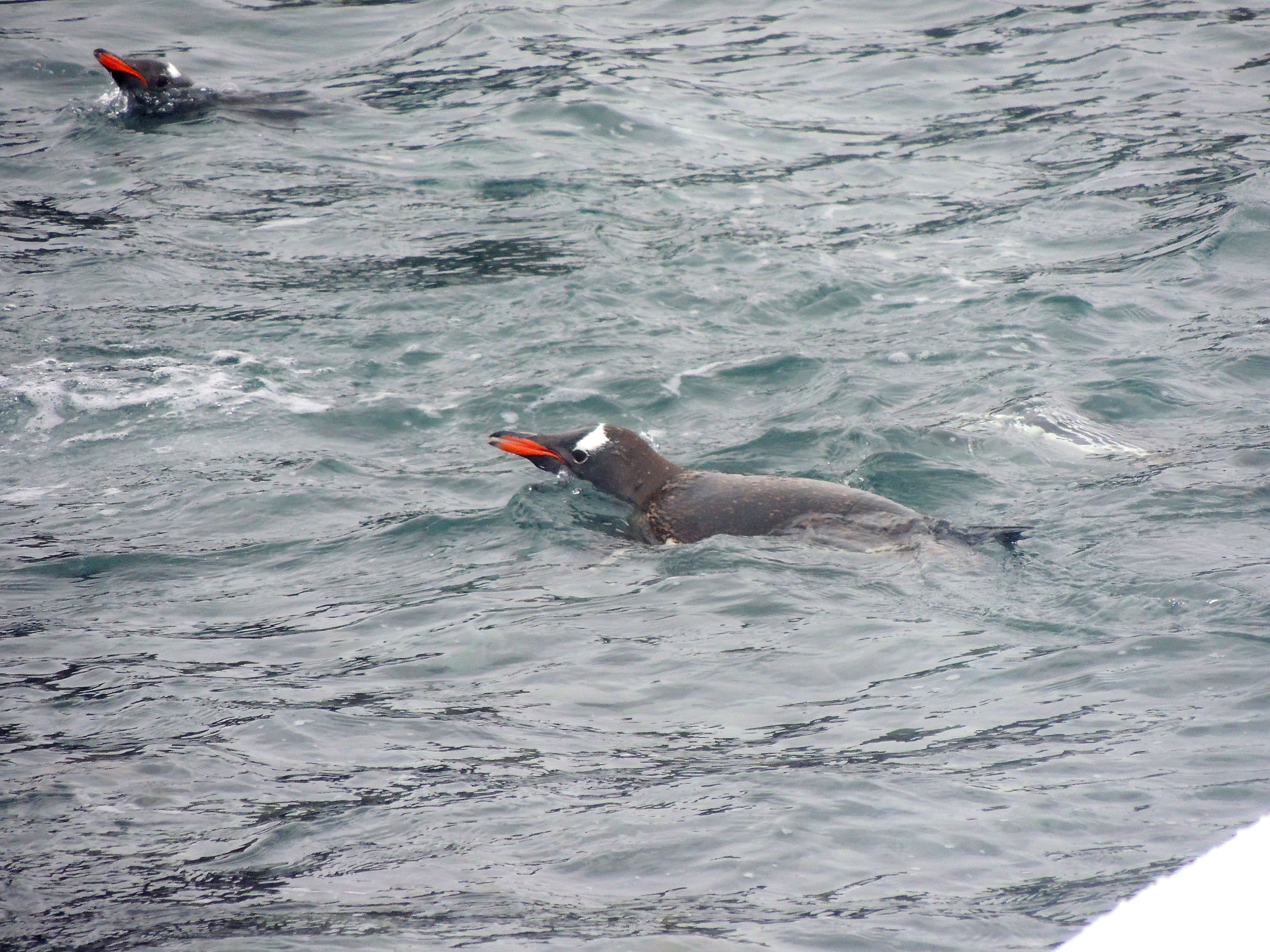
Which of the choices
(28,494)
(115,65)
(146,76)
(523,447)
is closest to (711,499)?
(523,447)

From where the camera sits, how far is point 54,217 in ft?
36.2

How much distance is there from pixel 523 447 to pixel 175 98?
27.0 feet

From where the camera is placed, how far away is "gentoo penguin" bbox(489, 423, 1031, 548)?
610cm

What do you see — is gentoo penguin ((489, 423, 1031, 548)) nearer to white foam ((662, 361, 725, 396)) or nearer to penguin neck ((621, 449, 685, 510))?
penguin neck ((621, 449, 685, 510))

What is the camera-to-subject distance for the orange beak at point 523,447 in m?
7.12

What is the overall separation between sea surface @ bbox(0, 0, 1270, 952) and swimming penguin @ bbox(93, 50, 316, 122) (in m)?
0.11

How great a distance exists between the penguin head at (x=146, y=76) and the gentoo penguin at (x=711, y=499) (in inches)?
309

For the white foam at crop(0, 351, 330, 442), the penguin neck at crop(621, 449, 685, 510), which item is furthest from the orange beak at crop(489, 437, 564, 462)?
the white foam at crop(0, 351, 330, 442)

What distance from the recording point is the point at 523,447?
715 cm

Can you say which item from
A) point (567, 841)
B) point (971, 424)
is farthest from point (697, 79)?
point (567, 841)

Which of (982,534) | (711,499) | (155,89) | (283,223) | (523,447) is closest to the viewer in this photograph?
(982,534)

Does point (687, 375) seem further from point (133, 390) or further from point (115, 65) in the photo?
point (115, 65)

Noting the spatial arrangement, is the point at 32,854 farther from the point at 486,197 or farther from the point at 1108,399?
the point at 486,197

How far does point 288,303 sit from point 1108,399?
19.8ft
